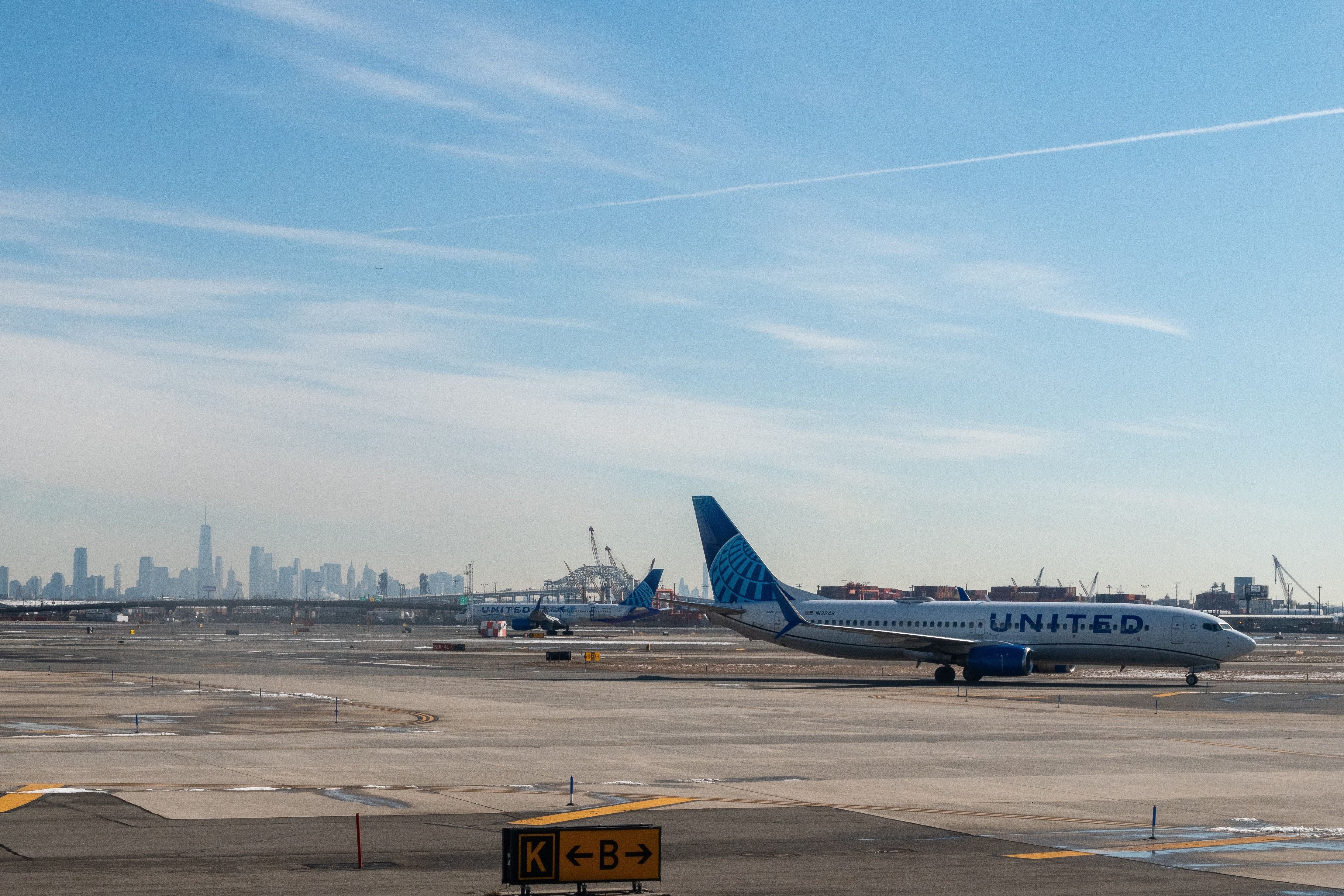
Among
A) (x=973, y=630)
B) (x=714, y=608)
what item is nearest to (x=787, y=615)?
(x=714, y=608)

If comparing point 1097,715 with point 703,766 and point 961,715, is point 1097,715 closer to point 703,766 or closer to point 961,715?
point 961,715

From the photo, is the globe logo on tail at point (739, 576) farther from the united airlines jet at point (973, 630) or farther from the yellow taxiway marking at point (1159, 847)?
the yellow taxiway marking at point (1159, 847)

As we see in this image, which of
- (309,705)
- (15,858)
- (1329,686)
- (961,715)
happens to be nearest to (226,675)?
(309,705)

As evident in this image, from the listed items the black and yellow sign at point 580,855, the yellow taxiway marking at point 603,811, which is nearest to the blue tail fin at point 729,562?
the yellow taxiway marking at point 603,811

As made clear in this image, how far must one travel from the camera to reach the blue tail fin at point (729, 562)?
7606cm

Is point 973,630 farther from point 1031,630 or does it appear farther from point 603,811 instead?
point 603,811

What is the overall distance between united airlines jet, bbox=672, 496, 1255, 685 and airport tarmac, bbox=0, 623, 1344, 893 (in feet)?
14.3

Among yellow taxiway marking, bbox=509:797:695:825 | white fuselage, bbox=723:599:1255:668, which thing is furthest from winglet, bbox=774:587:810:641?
yellow taxiway marking, bbox=509:797:695:825

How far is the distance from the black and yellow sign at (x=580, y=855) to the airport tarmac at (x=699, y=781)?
3426 millimetres

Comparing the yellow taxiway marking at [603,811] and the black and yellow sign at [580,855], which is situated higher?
the black and yellow sign at [580,855]

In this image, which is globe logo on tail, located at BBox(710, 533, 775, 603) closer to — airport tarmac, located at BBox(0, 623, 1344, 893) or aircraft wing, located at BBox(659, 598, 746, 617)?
aircraft wing, located at BBox(659, 598, 746, 617)

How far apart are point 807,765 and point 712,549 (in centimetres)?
4679

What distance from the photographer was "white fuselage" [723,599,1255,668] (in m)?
68.1

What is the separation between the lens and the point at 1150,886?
18594 millimetres
